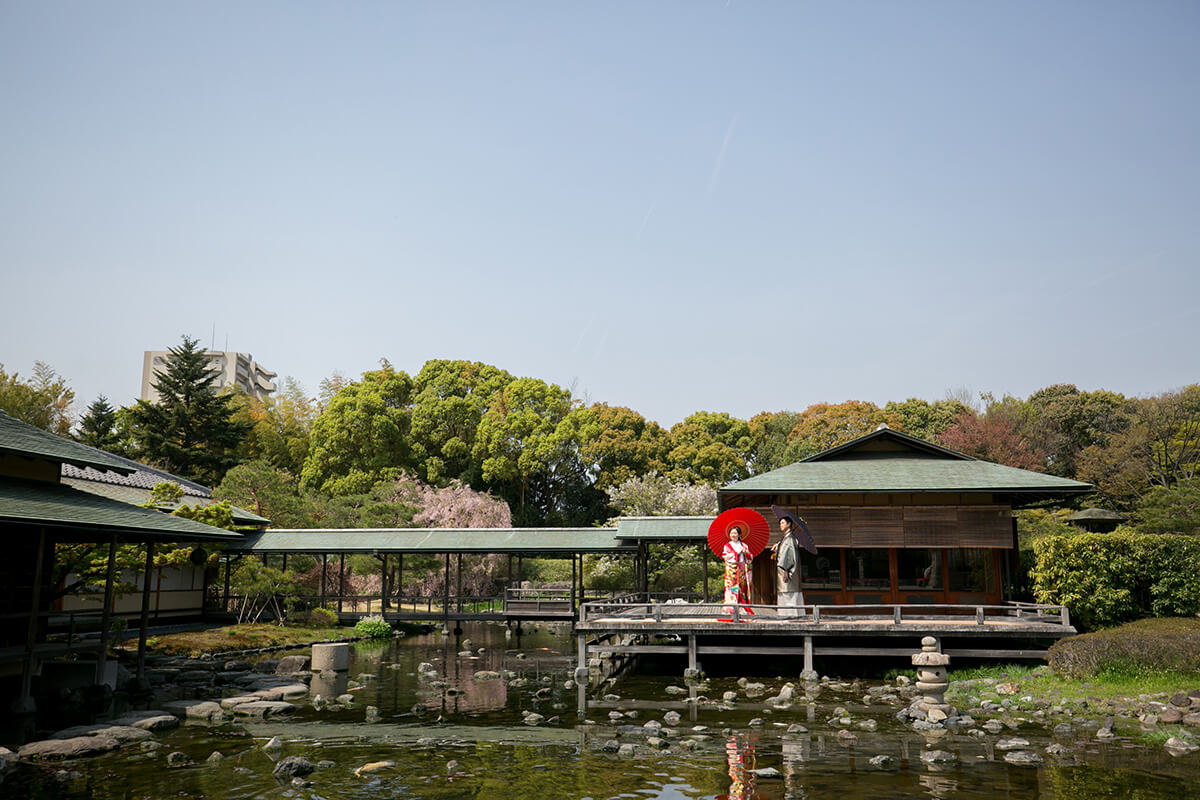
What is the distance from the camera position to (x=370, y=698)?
20469 mm

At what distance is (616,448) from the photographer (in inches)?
2443

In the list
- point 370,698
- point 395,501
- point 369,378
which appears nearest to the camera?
point 370,698

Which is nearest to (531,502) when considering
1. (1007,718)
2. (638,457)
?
(638,457)

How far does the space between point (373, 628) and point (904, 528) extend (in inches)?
801

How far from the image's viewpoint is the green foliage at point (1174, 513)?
1153 inches

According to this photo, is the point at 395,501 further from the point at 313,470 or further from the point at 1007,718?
the point at 1007,718

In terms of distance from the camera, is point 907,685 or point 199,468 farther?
point 199,468

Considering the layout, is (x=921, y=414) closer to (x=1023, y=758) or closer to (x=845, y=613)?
(x=845, y=613)

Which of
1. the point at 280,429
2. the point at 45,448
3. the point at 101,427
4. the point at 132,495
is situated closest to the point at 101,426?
the point at 101,427

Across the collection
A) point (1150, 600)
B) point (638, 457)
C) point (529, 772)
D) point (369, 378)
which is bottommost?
Result: point (529, 772)

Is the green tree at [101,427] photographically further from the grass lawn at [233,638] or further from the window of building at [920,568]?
the window of building at [920,568]

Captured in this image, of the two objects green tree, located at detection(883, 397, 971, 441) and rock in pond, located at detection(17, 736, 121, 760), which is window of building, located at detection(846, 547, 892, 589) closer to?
rock in pond, located at detection(17, 736, 121, 760)

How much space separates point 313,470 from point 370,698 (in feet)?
128

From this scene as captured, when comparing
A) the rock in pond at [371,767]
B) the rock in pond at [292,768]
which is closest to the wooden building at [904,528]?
the rock in pond at [371,767]
